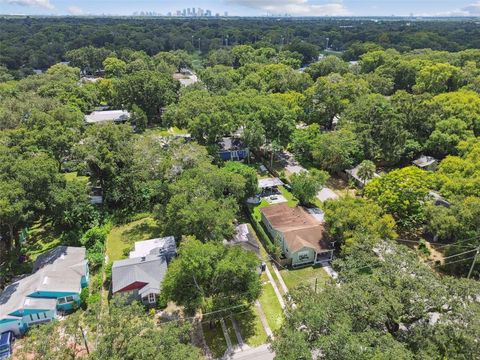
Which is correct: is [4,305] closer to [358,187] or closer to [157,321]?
[157,321]

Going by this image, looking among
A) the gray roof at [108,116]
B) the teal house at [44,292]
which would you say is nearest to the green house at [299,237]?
the teal house at [44,292]

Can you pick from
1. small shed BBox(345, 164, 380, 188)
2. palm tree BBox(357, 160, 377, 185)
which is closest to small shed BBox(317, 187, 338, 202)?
small shed BBox(345, 164, 380, 188)

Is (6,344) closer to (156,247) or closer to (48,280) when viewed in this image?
(48,280)

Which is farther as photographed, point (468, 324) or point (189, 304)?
point (189, 304)

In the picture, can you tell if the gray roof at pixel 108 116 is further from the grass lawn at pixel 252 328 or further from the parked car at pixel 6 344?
the grass lawn at pixel 252 328

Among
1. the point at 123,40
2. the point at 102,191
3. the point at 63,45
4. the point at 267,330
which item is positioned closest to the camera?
the point at 267,330

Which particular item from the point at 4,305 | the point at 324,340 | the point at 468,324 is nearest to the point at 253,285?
the point at 324,340

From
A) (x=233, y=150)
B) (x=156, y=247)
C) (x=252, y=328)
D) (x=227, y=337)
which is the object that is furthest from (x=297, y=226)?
(x=233, y=150)
